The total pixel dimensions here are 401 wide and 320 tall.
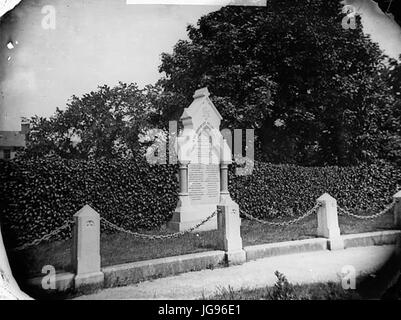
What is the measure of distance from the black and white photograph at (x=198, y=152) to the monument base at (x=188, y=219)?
37 mm

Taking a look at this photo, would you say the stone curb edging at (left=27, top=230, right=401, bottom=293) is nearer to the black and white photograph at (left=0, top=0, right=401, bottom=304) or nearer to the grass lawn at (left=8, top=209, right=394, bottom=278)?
the black and white photograph at (left=0, top=0, right=401, bottom=304)

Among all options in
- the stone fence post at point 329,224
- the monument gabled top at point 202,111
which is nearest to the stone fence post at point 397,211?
the stone fence post at point 329,224

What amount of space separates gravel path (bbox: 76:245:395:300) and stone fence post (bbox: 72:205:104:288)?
21 cm

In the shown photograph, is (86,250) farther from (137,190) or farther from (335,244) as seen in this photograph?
(335,244)

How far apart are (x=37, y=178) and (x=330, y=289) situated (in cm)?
524

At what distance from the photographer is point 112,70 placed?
5508mm

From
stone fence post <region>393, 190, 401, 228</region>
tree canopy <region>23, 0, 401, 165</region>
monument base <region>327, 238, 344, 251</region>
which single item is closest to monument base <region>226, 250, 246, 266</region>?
monument base <region>327, 238, 344, 251</region>

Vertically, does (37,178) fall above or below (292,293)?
above

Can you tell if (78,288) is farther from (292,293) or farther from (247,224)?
(247,224)

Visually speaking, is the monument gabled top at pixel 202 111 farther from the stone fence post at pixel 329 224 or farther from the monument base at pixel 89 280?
the monument base at pixel 89 280

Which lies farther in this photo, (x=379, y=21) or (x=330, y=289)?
(x=379, y=21)

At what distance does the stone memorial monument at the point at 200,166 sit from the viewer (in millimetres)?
7434

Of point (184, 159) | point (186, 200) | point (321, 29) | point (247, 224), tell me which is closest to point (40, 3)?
point (184, 159)
